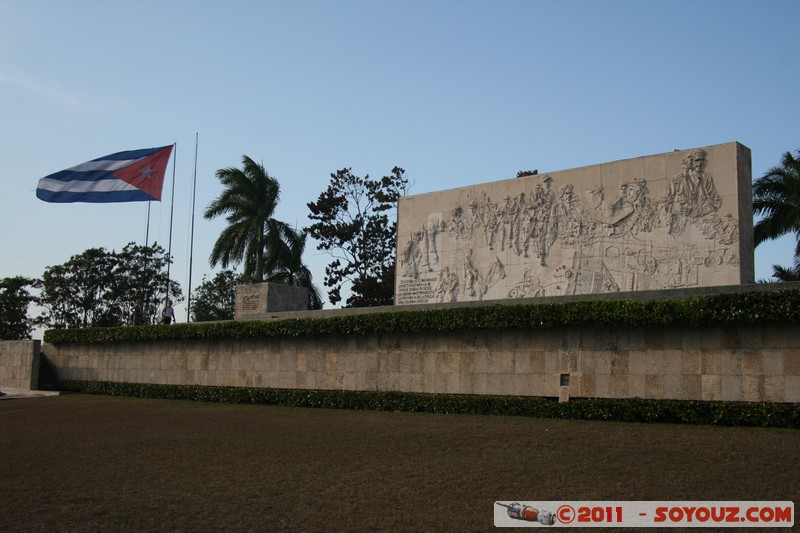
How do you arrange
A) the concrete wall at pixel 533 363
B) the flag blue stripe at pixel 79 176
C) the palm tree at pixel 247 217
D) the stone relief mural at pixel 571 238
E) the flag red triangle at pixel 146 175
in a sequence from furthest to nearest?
the palm tree at pixel 247 217 < the flag red triangle at pixel 146 175 < the flag blue stripe at pixel 79 176 < the stone relief mural at pixel 571 238 < the concrete wall at pixel 533 363

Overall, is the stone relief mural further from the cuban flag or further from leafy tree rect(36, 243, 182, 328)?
leafy tree rect(36, 243, 182, 328)

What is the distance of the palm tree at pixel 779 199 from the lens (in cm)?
2438

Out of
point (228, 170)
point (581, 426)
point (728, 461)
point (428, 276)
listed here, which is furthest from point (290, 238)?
point (728, 461)

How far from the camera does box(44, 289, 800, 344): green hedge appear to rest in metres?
11.6

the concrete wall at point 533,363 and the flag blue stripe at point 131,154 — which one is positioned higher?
the flag blue stripe at point 131,154

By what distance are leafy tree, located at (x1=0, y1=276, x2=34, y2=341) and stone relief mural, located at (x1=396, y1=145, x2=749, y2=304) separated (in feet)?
83.6

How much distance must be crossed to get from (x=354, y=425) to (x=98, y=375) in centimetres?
1305

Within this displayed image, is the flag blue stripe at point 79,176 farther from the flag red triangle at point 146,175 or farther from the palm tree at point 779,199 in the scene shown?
the palm tree at point 779,199

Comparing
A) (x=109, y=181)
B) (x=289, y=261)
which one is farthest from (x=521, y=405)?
(x=289, y=261)

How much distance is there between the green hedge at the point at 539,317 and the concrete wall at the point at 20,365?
668 centimetres

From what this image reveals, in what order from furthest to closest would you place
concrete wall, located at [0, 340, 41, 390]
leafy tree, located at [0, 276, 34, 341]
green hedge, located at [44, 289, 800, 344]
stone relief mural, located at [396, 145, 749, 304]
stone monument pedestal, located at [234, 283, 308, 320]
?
1. leafy tree, located at [0, 276, 34, 341]
2. concrete wall, located at [0, 340, 41, 390]
3. stone monument pedestal, located at [234, 283, 308, 320]
4. stone relief mural, located at [396, 145, 749, 304]
5. green hedge, located at [44, 289, 800, 344]

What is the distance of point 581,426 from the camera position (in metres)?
11.6

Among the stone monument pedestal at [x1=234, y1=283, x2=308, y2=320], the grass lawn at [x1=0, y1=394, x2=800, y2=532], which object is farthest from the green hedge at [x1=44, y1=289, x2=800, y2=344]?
the stone monument pedestal at [x1=234, y1=283, x2=308, y2=320]

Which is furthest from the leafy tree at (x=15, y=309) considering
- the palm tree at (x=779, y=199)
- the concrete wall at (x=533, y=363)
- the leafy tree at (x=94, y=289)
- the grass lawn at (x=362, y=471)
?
the palm tree at (x=779, y=199)
